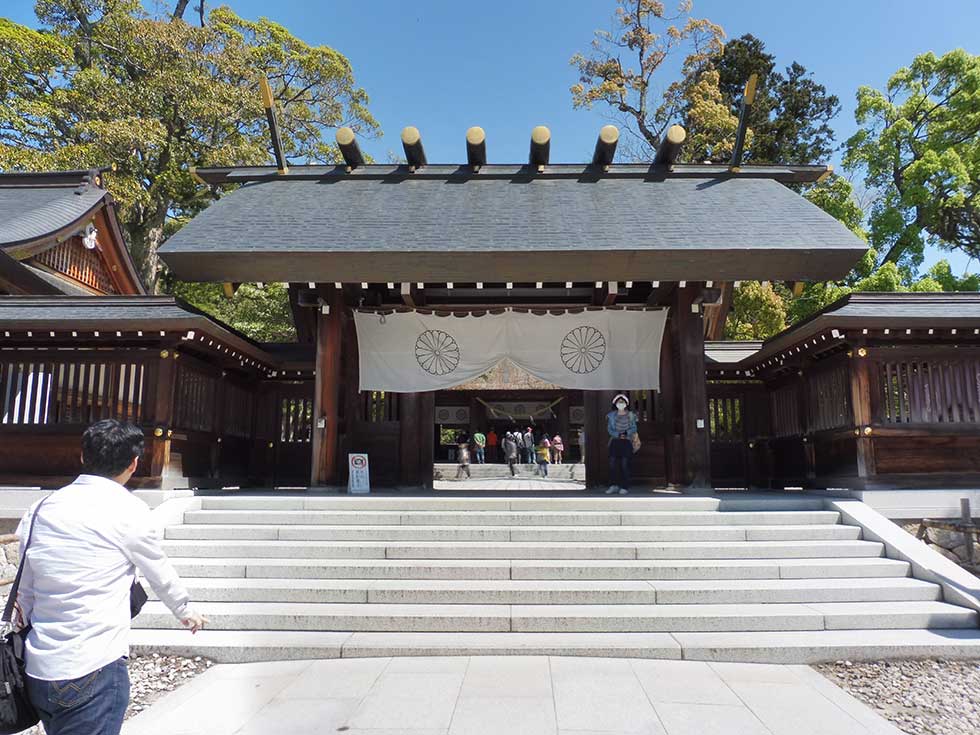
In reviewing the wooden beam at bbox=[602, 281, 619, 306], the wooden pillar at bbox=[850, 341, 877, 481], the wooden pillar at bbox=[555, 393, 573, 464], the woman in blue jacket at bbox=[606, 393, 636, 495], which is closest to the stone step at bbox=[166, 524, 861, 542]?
the wooden pillar at bbox=[850, 341, 877, 481]

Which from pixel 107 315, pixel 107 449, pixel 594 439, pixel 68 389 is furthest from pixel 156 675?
pixel 594 439

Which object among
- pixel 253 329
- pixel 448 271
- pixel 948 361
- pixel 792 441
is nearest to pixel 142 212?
pixel 253 329

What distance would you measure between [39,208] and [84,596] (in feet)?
53.9

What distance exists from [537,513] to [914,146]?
21485 millimetres

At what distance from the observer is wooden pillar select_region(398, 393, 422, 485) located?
10.6 meters

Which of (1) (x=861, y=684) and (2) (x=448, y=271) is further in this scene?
(2) (x=448, y=271)

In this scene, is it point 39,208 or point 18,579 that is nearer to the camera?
point 18,579

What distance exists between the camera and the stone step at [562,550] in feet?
20.7

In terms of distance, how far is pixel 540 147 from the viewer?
36.4 ft

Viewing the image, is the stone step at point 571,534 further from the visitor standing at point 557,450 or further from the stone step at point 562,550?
the visitor standing at point 557,450

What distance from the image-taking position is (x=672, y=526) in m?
6.94

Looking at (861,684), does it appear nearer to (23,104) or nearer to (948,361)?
(948,361)

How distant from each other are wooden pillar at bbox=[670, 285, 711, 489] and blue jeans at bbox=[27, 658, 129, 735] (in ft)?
26.9

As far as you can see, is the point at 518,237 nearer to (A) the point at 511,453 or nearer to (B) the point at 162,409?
(B) the point at 162,409
